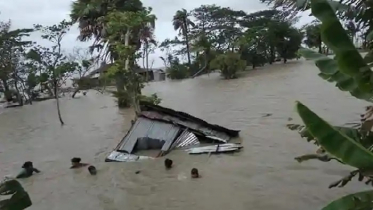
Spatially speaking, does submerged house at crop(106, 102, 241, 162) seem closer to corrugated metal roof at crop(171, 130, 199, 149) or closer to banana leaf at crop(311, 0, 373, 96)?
corrugated metal roof at crop(171, 130, 199, 149)

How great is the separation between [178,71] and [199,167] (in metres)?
34.7

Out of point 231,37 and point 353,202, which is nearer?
point 353,202

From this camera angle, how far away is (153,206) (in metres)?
8.77

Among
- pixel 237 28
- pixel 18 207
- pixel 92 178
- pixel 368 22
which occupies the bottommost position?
pixel 92 178

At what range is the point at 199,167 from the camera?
1127 centimetres

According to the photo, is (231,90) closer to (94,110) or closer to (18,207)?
(94,110)

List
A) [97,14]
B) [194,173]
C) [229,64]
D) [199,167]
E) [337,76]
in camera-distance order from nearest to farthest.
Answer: [337,76]
[194,173]
[199,167]
[97,14]
[229,64]

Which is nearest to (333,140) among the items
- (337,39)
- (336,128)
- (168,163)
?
(336,128)

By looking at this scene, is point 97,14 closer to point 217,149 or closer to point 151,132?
point 151,132

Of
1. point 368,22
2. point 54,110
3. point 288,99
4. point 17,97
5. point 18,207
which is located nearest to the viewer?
point 18,207

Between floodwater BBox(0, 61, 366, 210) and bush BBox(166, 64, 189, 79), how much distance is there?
876 inches

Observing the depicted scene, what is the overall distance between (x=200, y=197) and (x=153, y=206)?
0.94 metres

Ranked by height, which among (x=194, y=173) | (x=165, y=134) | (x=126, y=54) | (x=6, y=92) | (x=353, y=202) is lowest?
(x=194, y=173)

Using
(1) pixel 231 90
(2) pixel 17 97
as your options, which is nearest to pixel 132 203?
(1) pixel 231 90
